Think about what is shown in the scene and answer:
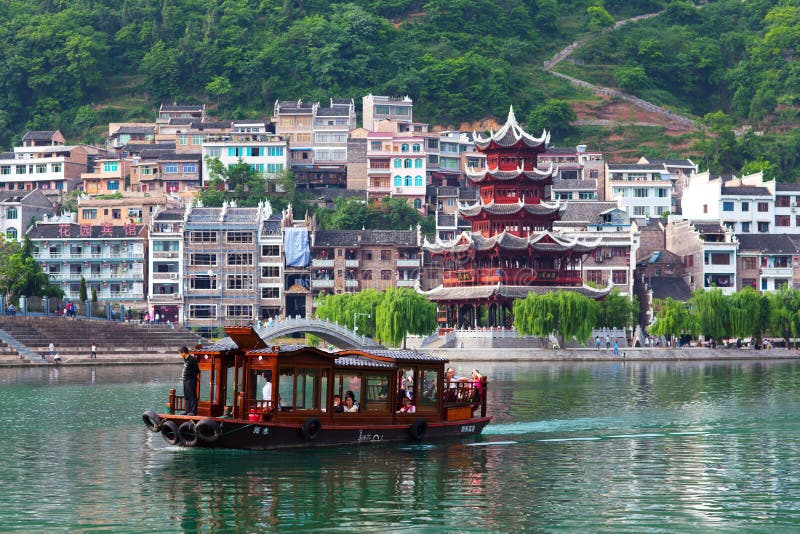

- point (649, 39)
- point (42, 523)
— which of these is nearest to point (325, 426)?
point (42, 523)

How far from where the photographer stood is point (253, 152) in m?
142

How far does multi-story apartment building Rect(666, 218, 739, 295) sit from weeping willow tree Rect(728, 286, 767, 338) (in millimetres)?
16156

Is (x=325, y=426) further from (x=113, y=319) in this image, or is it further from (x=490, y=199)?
(x=490, y=199)

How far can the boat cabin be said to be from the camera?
3659 cm

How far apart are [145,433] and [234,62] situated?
131419 millimetres

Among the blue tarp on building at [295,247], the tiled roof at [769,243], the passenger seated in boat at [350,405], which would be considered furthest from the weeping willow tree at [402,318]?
the passenger seated in boat at [350,405]

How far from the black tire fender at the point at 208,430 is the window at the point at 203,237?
269 ft

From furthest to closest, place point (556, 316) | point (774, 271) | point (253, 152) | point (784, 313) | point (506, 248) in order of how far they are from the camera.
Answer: point (253, 152)
point (774, 271)
point (506, 248)
point (784, 313)
point (556, 316)

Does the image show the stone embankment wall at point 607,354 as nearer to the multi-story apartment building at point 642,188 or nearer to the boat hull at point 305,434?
the multi-story apartment building at point 642,188

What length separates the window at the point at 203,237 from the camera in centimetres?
11600

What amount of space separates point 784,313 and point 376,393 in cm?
6403

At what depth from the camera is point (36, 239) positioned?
11800 cm

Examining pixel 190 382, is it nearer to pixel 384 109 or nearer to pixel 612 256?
pixel 612 256

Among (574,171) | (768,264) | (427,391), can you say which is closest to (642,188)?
(574,171)
